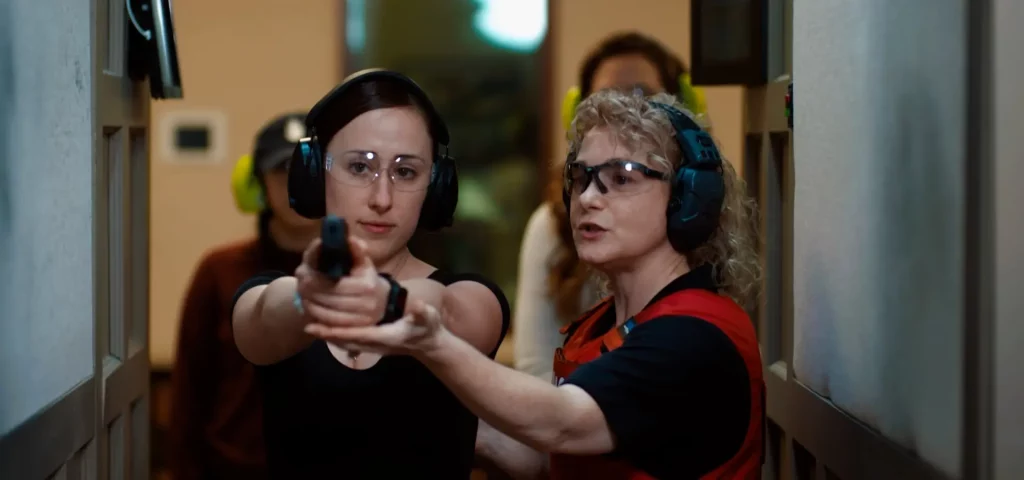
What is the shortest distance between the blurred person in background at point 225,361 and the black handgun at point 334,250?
1.88m

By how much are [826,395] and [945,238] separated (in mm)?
709

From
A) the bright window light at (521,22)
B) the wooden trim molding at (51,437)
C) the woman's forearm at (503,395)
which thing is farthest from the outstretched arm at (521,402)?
the bright window light at (521,22)

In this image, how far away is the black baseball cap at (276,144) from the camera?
3.24 meters

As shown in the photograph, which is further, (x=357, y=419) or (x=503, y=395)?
(x=357, y=419)

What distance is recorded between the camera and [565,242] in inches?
125

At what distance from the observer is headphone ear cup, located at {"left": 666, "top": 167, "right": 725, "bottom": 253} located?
1788mm

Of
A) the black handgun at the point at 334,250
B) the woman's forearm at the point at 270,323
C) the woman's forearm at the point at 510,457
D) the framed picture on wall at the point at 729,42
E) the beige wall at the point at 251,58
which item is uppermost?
the beige wall at the point at 251,58

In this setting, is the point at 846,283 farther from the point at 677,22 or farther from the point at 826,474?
the point at 677,22

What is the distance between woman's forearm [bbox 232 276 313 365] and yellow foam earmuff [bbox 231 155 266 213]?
5.11 feet

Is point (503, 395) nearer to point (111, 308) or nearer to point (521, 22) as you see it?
point (111, 308)

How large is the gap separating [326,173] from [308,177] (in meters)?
0.03

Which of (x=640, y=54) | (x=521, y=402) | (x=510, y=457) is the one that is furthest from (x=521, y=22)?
(x=521, y=402)

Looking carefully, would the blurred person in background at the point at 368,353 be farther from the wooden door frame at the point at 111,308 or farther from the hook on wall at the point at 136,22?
the hook on wall at the point at 136,22

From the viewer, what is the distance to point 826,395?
2.12 metres
